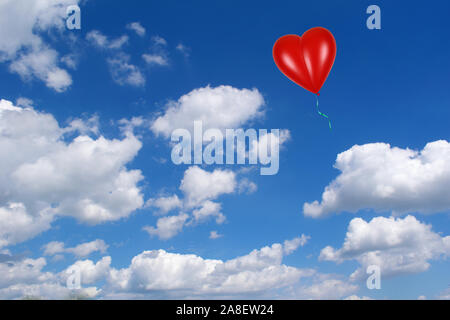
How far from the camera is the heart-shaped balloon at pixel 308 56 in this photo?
23.6m

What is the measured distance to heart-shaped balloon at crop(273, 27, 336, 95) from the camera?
77.4ft

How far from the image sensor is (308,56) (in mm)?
23641
